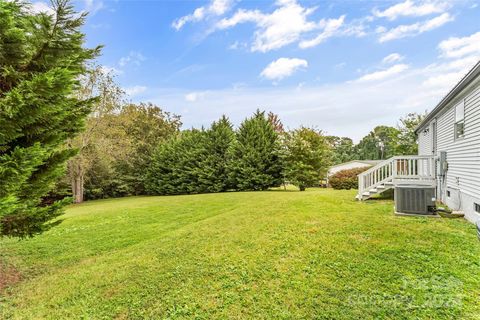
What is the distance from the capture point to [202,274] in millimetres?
4047

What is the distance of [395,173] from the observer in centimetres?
891

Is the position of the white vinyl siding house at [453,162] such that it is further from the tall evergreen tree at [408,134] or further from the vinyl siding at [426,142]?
the tall evergreen tree at [408,134]

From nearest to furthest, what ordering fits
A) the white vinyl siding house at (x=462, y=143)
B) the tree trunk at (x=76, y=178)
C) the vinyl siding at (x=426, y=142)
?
the white vinyl siding house at (x=462, y=143), the vinyl siding at (x=426, y=142), the tree trunk at (x=76, y=178)

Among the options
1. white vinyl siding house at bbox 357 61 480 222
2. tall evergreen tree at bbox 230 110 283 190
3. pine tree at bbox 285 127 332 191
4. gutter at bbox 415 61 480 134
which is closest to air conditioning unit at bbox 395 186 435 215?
white vinyl siding house at bbox 357 61 480 222

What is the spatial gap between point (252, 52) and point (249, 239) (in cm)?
→ 1215

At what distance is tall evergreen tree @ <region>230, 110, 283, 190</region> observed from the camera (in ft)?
59.4

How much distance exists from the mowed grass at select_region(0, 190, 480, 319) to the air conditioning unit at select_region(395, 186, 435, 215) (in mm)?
489

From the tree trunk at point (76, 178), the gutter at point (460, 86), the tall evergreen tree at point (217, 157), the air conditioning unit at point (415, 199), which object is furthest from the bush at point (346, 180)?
the tree trunk at point (76, 178)

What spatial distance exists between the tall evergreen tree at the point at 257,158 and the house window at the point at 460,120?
1134 cm

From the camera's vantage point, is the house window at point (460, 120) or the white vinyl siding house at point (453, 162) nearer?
the white vinyl siding house at point (453, 162)

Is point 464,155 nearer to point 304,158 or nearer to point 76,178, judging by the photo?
point 304,158

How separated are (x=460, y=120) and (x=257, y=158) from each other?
12190 mm

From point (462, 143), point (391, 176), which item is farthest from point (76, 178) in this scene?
point (462, 143)

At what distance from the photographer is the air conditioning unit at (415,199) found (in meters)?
6.73
